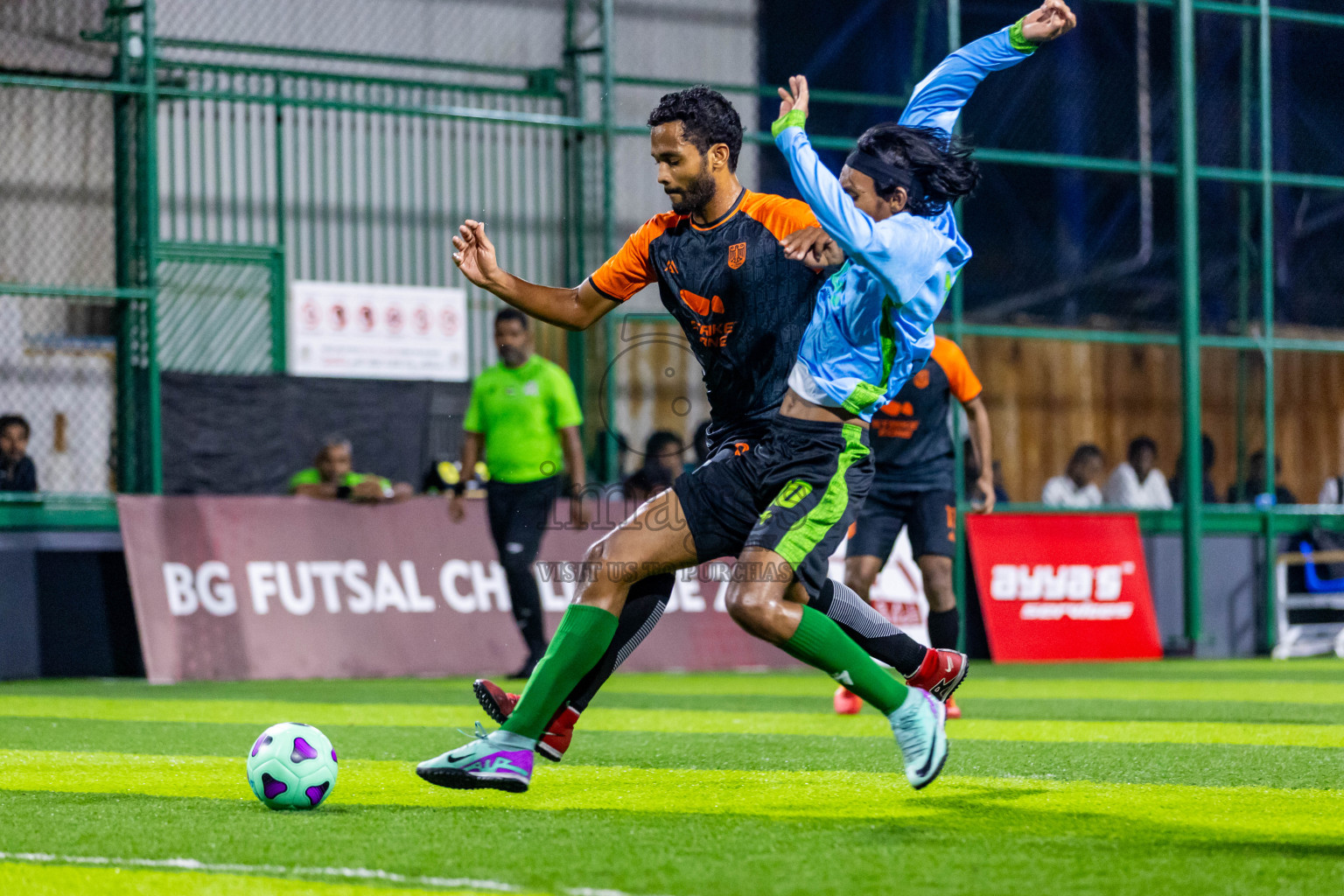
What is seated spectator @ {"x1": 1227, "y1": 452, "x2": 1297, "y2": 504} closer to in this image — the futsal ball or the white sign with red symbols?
the white sign with red symbols

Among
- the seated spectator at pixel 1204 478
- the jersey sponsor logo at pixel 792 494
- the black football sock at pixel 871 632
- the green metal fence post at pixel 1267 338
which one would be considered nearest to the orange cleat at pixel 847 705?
the black football sock at pixel 871 632

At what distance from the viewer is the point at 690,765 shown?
6473 millimetres

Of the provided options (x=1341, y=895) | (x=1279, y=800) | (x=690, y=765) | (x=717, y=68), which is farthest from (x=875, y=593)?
(x=1341, y=895)

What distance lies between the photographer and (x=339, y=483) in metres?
12.9

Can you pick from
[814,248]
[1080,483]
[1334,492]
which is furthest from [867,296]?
Answer: [1334,492]

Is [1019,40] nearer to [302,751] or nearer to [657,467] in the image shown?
[302,751]

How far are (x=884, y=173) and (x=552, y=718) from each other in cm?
187

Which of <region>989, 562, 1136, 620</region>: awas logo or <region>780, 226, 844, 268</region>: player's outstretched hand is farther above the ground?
<region>780, 226, 844, 268</region>: player's outstretched hand

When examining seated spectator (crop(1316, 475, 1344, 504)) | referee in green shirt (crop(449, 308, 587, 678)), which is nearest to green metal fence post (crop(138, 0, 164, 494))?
referee in green shirt (crop(449, 308, 587, 678))

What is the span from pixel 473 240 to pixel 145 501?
726cm

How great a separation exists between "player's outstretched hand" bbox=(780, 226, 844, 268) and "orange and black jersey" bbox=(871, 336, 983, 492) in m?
4.02

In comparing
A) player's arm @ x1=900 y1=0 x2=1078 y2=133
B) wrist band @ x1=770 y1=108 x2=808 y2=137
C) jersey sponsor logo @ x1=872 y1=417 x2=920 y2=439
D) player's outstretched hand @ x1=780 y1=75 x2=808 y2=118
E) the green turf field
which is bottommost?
the green turf field

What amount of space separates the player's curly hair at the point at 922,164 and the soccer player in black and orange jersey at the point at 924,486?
3.65 m

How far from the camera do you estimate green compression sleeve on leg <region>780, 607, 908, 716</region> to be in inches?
203
